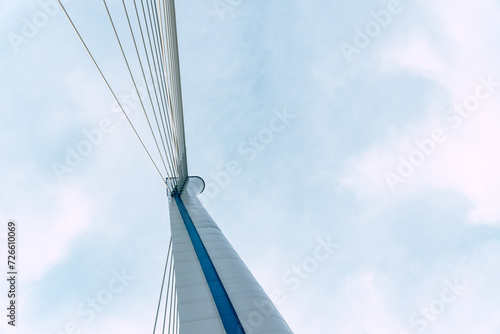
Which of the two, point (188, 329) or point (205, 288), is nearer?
point (188, 329)

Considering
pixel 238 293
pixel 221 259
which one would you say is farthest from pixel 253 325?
pixel 221 259

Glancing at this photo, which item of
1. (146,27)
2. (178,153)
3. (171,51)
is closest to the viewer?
(146,27)

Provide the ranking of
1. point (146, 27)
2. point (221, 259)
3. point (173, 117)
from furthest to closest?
point (173, 117) → point (146, 27) → point (221, 259)

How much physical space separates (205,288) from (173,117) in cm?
329

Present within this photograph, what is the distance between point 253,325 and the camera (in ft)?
10.4

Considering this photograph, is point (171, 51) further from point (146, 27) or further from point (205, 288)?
point (205, 288)

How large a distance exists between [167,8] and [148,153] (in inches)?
85.3

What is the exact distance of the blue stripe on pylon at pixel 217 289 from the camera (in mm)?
3251

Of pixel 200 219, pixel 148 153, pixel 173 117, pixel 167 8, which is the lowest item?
pixel 200 219

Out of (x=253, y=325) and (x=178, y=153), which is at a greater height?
(x=178, y=153)

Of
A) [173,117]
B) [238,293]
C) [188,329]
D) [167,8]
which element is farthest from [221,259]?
[167,8]

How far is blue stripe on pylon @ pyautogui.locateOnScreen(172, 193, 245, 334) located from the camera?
325 centimetres

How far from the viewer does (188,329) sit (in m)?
3.23

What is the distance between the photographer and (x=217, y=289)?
3834mm
